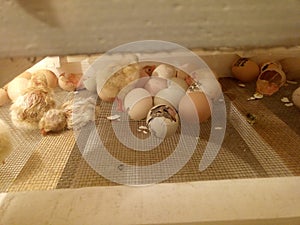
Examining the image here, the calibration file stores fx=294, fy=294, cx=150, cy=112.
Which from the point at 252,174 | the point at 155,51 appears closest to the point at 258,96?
the point at 252,174

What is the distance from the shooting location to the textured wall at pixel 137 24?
0.23 metres

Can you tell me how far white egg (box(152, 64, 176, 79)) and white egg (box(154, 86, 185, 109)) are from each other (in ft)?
0.40

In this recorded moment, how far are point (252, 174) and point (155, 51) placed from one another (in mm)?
529

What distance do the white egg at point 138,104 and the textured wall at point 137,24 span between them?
0.73 metres

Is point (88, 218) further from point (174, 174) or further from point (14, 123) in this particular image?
point (14, 123)

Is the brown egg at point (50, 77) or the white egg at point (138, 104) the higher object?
the white egg at point (138, 104)

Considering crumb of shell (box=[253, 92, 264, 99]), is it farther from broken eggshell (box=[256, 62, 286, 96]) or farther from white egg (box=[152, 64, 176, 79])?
white egg (box=[152, 64, 176, 79])

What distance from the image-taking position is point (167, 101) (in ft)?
3.22

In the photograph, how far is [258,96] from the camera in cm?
117

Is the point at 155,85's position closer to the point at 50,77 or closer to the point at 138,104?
the point at 138,104

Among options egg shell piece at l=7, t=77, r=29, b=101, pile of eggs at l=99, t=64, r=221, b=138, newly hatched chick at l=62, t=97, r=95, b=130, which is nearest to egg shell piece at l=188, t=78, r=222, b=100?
pile of eggs at l=99, t=64, r=221, b=138

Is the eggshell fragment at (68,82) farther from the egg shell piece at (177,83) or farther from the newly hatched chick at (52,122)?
the egg shell piece at (177,83)

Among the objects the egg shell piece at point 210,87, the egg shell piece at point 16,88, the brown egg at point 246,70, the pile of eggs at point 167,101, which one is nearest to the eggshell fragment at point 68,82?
the egg shell piece at point 16,88

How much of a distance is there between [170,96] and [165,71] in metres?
0.18
